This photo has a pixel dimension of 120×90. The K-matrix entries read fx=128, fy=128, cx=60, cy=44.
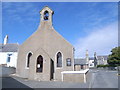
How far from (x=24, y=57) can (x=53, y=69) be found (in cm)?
587

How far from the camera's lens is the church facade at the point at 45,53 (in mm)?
20734

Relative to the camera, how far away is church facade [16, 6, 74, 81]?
2073cm

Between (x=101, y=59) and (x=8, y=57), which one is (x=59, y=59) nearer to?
(x=8, y=57)

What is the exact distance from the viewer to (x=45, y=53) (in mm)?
20875

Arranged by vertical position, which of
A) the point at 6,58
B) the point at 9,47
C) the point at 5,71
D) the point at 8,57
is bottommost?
the point at 5,71

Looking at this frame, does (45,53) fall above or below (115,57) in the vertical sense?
above

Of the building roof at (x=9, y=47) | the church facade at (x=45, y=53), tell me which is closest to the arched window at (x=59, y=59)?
the church facade at (x=45, y=53)

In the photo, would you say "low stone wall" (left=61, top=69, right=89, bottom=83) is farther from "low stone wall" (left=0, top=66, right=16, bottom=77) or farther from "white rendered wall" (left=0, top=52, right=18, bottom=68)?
"white rendered wall" (left=0, top=52, right=18, bottom=68)

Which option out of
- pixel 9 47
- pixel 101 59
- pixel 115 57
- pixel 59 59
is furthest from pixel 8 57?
pixel 101 59

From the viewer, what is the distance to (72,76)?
18.6m

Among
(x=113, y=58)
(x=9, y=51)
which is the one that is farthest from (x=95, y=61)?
(x=9, y=51)

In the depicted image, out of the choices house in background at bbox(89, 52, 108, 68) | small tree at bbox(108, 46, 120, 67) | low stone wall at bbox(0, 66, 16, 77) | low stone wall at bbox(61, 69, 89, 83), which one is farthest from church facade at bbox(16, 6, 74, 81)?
house in background at bbox(89, 52, 108, 68)

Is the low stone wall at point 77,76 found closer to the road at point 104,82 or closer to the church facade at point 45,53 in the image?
the road at point 104,82

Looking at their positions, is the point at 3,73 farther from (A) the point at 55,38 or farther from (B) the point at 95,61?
(B) the point at 95,61
